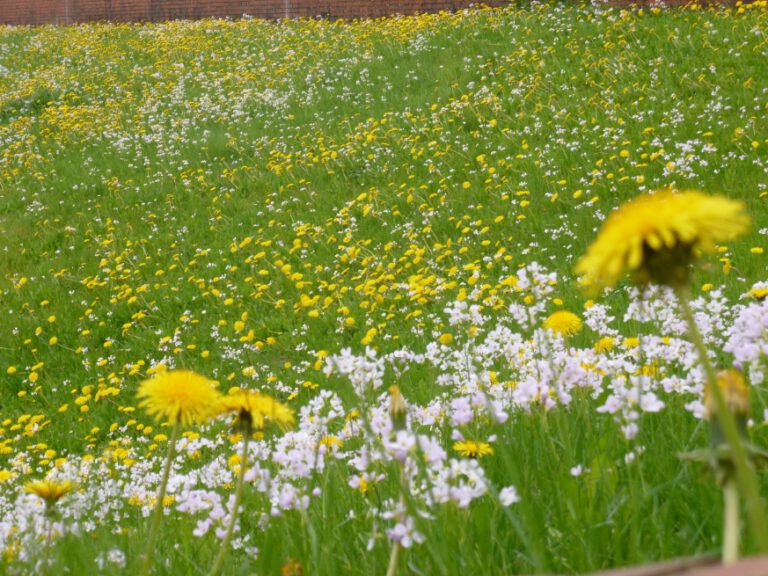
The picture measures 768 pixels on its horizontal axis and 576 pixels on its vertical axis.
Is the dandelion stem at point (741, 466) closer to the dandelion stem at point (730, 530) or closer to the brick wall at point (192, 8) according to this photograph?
the dandelion stem at point (730, 530)

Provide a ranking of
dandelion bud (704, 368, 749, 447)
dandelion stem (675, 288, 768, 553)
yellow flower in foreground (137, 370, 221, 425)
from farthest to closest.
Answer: yellow flower in foreground (137, 370, 221, 425) → dandelion bud (704, 368, 749, 447) → dandelion stem (675, 288, 768, 553)

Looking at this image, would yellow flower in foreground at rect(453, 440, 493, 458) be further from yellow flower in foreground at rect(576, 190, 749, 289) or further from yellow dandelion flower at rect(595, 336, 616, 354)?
yellow dandelion flower at rect(595, 336, 616, 354)

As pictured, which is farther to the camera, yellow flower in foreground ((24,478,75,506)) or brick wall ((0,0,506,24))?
brick wall ((0,0,506,24))

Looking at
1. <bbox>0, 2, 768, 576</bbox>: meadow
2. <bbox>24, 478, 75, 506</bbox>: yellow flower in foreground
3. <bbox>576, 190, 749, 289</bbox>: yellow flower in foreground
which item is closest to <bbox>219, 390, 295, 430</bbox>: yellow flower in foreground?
<bbox>0, 2, 768, 576</bbox>: meadow

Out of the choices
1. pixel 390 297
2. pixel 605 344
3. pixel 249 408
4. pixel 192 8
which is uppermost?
pixel 192 8

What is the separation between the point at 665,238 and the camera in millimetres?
867

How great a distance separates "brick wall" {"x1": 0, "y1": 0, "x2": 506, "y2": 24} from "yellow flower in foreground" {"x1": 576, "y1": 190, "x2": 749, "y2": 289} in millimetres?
15681

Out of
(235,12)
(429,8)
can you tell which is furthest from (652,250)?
(235,12)

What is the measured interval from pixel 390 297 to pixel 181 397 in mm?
4778

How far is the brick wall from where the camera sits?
17.5 metres

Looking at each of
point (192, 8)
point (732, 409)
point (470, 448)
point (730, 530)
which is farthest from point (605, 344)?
point (192, 8)

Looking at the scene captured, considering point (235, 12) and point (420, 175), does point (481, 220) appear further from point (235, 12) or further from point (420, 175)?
point (235, 12)

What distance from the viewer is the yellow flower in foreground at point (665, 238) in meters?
0.86

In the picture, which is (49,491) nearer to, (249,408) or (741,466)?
(249,408)
